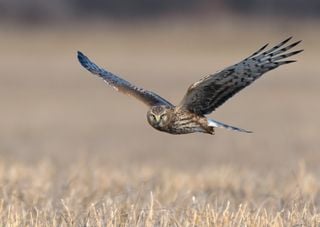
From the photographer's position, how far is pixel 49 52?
112 feet

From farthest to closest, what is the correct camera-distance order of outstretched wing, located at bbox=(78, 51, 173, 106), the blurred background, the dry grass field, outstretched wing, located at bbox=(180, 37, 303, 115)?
the blurred background → outstretched wing, located at bbox=(78, 51, 173, 106) → outstretched wing, located at bbox=(180, 37, 303, 115) → the dry grass field

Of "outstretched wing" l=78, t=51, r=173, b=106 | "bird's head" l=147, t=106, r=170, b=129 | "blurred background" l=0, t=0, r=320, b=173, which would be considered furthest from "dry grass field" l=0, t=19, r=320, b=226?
"outstretched wing" l=78, t=51, r=173, b=106

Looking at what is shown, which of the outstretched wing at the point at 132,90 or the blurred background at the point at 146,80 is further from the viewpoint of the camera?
the blurred background at the point at 146,80

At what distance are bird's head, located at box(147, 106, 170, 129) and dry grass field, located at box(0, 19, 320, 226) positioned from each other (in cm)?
47

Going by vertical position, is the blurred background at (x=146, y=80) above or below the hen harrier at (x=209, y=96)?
above

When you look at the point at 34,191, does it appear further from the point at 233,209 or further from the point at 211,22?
the point at 211,22

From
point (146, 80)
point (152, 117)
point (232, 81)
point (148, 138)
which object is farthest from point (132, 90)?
point (146, 80)

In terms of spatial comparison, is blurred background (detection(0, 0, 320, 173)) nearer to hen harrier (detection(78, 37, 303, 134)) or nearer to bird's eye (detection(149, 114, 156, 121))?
hen harrier (detection(78, 37, 303, 134))

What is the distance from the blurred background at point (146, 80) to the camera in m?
14.2

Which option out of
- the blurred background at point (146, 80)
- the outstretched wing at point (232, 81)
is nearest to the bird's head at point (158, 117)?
the outstretched wing at point (232, 81)

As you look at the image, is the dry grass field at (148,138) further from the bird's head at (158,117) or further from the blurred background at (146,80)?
the bird's head at (158,117)

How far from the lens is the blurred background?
14.2 m

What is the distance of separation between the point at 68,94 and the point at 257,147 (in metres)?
9.39

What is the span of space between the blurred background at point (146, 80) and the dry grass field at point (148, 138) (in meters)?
0.05
